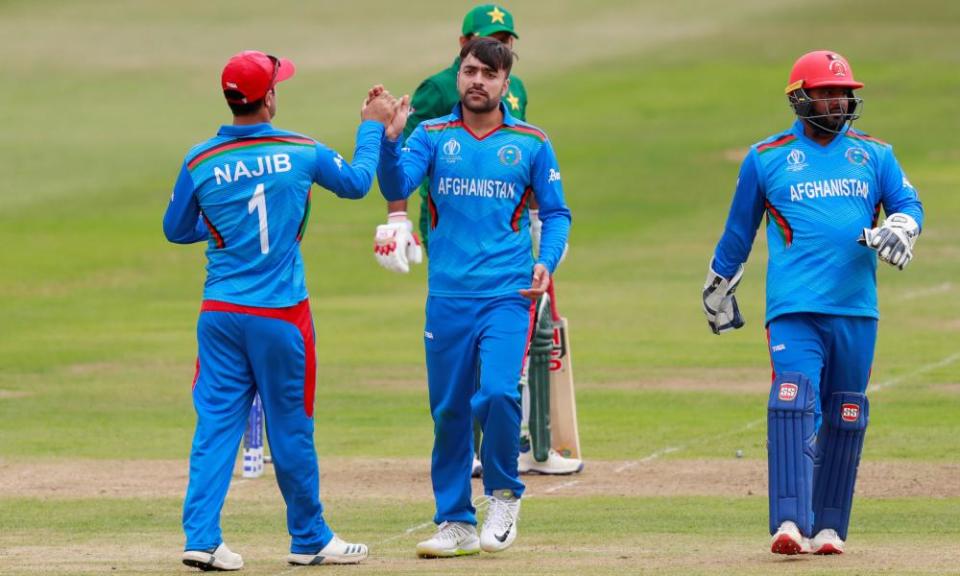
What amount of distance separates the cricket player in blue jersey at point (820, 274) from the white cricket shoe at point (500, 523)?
1.24 m

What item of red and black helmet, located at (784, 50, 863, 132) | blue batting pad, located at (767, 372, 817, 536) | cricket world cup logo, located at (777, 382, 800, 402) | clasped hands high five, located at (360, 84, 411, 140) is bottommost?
blue batting pad, located at (767, 372, 817, 536)

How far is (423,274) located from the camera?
28.4 metres

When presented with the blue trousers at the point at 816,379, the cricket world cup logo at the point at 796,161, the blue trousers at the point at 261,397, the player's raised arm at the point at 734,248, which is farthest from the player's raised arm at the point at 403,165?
the blue trousers at the point at 816,379

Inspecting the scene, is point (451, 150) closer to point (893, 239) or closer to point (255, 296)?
point (255, 296)

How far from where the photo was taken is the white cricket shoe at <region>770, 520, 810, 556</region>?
29.0 feet

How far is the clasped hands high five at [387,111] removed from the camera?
935 centimetres

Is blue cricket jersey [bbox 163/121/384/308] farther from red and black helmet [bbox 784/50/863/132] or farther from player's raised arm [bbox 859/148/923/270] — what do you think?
player's raised arm [bbox 859/148/923/270]

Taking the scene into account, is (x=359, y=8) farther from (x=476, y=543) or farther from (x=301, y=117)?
(x=476, y=543)

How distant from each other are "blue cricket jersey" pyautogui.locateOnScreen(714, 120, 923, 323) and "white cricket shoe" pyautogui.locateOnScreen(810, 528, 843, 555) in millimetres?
977

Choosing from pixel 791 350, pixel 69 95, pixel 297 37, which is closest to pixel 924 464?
pixel 791 350

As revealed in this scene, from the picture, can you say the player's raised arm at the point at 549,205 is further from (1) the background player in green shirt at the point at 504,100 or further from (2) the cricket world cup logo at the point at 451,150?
(1) the background player in green shirt at the point at 504,100

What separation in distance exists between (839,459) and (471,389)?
5.56 ft

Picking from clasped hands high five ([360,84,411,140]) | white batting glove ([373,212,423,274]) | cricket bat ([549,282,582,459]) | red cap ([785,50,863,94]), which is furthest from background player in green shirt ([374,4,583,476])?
red cap ([785,50,863,94])

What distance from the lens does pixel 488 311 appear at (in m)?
9.52
